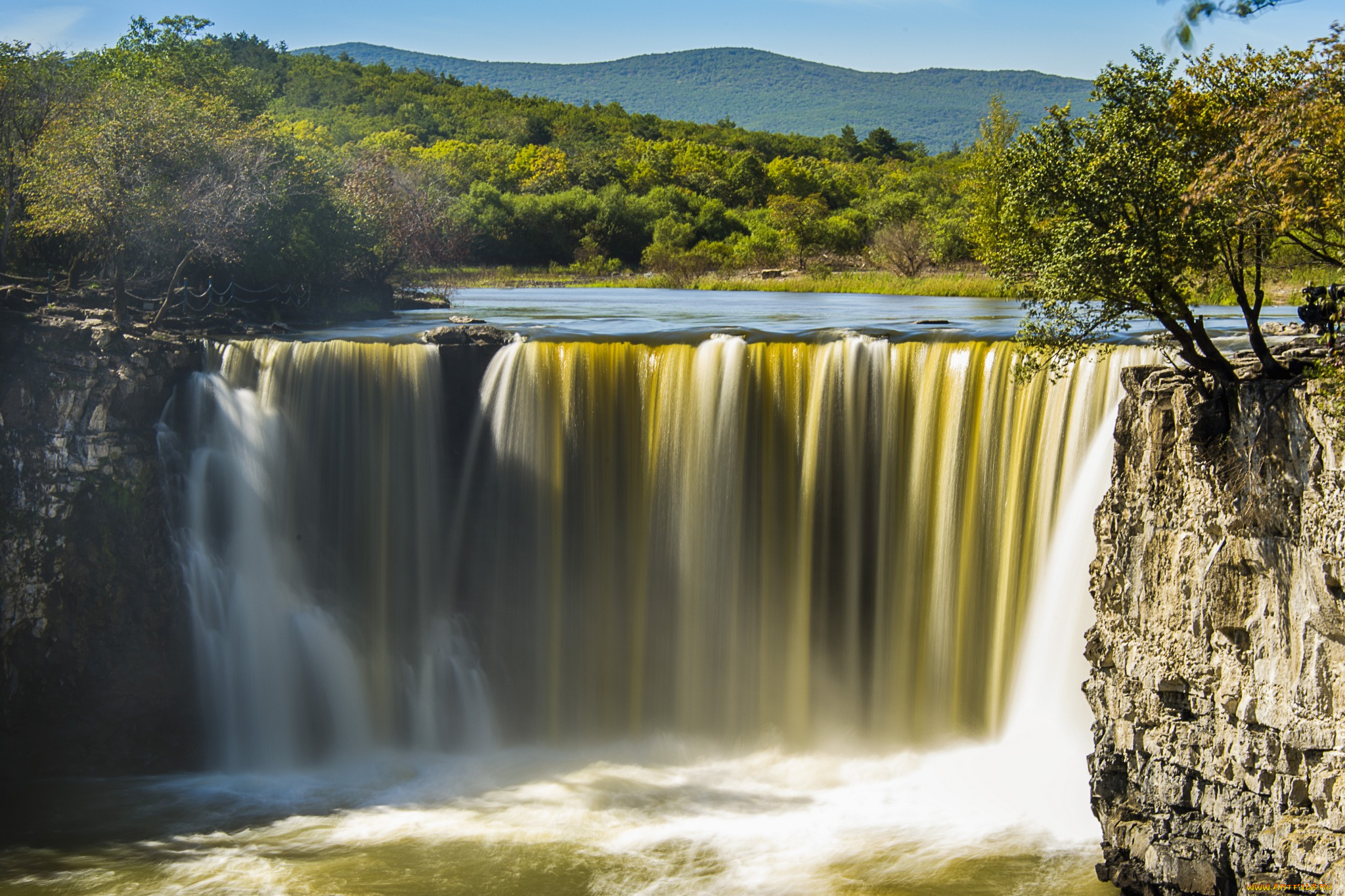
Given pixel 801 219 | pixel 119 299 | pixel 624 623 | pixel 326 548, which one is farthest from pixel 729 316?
pixel 801 219

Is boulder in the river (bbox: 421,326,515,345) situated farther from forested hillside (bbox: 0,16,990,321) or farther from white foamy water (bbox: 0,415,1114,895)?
white foamy water (bbox: 0,415,1114,895)

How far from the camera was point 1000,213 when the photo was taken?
1323cm

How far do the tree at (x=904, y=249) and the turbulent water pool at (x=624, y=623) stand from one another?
90.5 ft

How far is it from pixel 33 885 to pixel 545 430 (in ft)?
28.9

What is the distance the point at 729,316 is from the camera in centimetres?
2694

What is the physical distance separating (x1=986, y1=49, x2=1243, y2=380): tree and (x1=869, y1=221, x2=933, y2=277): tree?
33.1 meters

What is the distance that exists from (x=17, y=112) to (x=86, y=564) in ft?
30.0

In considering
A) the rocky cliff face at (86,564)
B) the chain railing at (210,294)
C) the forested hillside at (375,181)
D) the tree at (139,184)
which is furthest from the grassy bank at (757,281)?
the rocky cliff face at (86,564)

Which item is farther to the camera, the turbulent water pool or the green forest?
the turbulent water pool

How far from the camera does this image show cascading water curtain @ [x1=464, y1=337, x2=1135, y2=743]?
15188 millimetres

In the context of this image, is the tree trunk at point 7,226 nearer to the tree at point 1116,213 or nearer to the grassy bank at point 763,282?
the grassy bank at point 763,282

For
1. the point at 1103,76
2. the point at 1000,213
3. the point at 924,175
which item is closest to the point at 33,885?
the point at 1000,213

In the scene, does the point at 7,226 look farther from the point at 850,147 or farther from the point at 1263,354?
the point at 850,147

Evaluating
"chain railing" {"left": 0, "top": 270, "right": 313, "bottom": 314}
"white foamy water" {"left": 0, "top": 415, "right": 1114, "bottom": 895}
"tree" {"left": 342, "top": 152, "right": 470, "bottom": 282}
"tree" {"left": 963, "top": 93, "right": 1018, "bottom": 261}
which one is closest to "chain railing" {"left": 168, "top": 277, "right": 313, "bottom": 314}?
"chain railing" {"left": 0, "top": 270, "right": 313, "bottom": 314}
